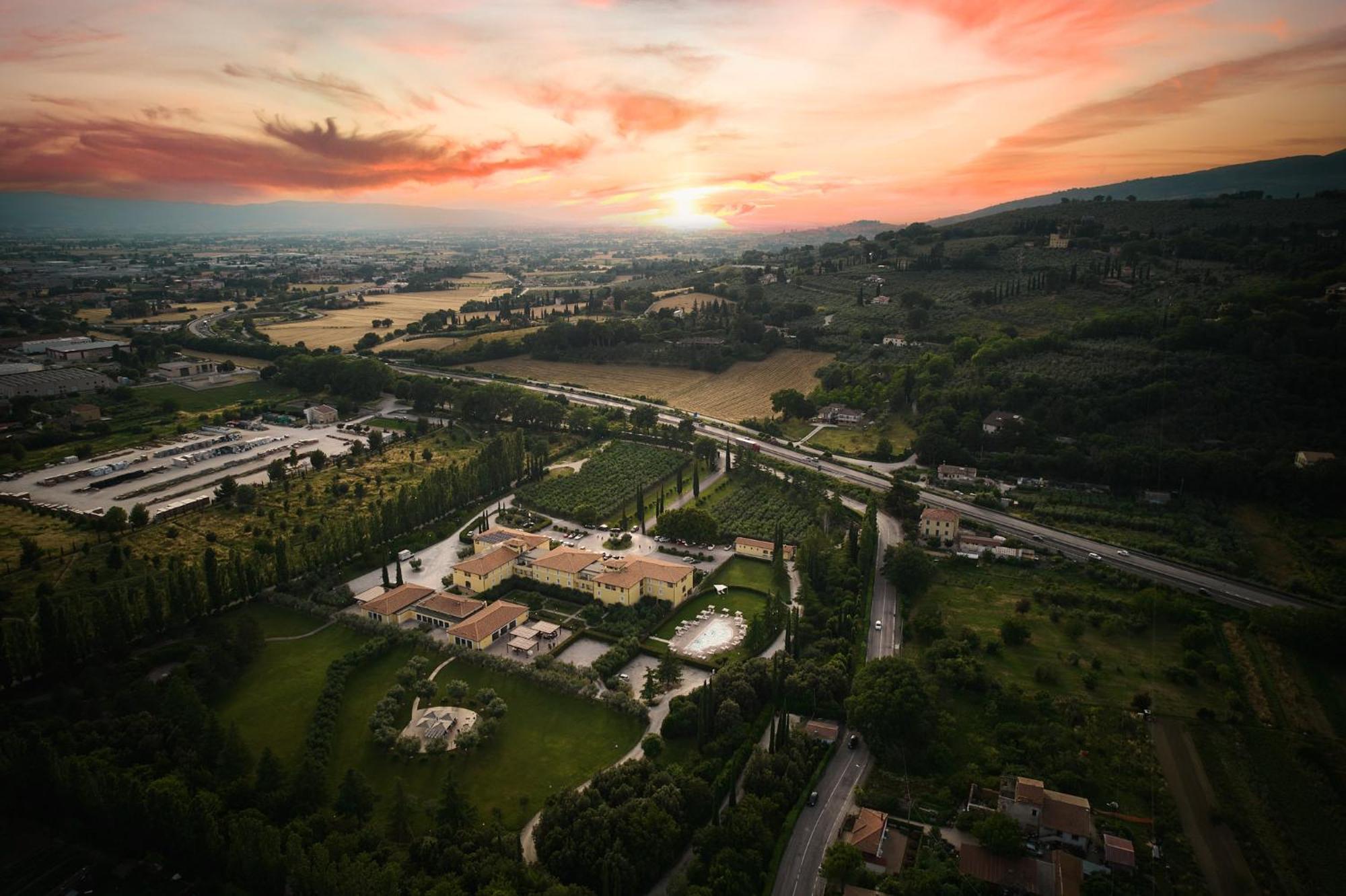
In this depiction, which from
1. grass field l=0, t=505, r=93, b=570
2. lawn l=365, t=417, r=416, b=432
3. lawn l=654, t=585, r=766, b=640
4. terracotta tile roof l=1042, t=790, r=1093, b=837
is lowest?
lawn l=654, t=585, r=766, b=640

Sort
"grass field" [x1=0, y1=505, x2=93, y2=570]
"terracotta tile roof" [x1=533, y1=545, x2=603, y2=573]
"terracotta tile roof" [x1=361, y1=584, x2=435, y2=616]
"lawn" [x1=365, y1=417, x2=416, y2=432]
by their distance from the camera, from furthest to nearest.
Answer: "lawn" [x1=365, y1=417, x2=416, y2=432] < "grass field" [x1=0, y1=505, x2=93, y2=570] < "terracotta tile roof" [x1=533, y1=545, x2=603, y2=573] < "terracotta tile roof" [x1=361, y1=584, x2=435, y2=616]

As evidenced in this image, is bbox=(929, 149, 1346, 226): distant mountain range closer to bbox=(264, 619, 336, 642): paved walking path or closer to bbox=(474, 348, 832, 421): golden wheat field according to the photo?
bbox=(474, 348, 832, 421): golden wheat field

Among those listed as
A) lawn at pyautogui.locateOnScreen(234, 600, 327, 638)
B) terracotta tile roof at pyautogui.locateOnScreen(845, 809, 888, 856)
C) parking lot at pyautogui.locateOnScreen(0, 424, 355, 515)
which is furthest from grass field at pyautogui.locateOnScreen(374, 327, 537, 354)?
terracotta tile roof at pyautogui.locateOnScreen(845, 809, 888, 856)

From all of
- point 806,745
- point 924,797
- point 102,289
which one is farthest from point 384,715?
point 102,289

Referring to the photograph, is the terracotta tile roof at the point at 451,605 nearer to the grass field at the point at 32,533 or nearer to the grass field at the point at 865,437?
the grass field at the point at 32,533

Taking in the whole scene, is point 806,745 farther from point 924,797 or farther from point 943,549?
point 943,549

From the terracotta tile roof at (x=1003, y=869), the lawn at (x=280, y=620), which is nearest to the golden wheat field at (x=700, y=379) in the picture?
the lawn at (x=280, y=620)
